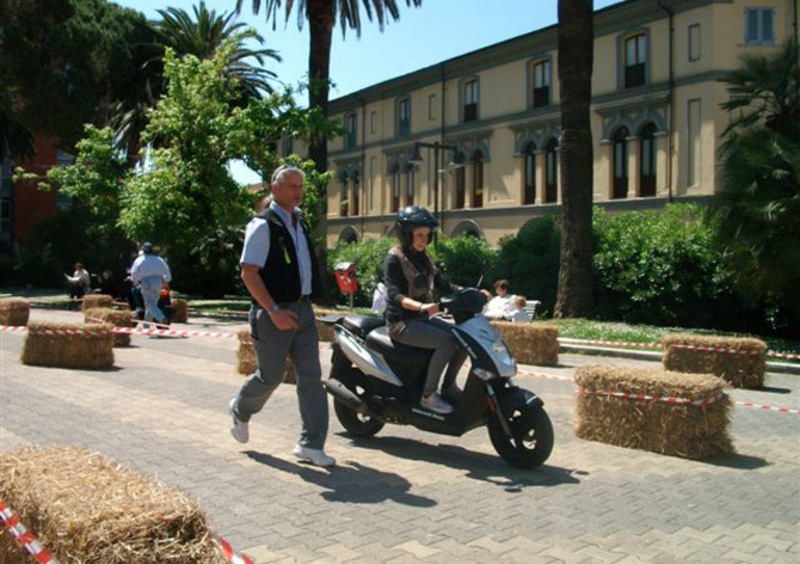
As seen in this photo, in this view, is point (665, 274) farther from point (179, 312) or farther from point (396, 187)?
point (396, 187)

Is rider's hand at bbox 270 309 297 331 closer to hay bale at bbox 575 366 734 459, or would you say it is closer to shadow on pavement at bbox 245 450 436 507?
shadow on pavement at bbox 245 450 436 507

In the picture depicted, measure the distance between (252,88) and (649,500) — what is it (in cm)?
3352

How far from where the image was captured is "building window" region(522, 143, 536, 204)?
1491 inches

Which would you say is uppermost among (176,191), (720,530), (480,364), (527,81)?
(527,81)

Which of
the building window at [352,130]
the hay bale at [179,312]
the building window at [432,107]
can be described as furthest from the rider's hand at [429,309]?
the building window at [352,130]

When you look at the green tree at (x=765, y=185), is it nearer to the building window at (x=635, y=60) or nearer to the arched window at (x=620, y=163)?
the building window at (x=635, y=60)

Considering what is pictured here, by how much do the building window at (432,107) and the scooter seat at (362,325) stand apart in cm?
3807

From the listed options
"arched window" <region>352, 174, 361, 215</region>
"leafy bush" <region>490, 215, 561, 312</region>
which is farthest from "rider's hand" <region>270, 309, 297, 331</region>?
"arched window" <region>352, 174, 361, 215</region>

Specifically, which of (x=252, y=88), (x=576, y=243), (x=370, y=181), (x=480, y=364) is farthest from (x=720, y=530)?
(x=370, y=181)

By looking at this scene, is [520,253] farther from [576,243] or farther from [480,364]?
[480,364]

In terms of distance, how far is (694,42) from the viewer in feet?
100

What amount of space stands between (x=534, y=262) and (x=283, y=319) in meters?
17.1

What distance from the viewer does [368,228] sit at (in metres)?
49.4

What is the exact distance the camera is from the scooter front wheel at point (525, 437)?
5.61 metres
